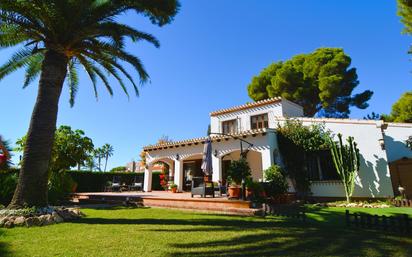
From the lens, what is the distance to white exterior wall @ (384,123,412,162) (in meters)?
16.4

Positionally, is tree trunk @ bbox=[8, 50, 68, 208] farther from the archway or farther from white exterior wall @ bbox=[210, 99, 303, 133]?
white exterior wall @ bbox=[210, 99, 303, 133]

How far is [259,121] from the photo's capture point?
20375mm

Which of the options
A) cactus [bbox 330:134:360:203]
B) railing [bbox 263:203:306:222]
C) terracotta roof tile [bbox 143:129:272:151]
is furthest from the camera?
terracotta roof tile [bbox 143:129:272:151]

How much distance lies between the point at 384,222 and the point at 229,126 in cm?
1552

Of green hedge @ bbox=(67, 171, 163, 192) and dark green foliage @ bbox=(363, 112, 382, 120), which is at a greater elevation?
dark green foliage @ bbox=(363, 112, 382, 120)

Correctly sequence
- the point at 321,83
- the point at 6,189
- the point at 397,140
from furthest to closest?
1. the point at 321,83
2. the point at 397,140
3. the point at 6,189

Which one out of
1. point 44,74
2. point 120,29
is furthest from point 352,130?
point 44,74

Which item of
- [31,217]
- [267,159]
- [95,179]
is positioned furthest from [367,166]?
[95,179]

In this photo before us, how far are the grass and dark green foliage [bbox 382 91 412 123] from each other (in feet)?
64.2

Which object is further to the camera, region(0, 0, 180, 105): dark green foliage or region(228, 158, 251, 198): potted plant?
region(228, 158, 251, 198): potted plant

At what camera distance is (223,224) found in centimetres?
793

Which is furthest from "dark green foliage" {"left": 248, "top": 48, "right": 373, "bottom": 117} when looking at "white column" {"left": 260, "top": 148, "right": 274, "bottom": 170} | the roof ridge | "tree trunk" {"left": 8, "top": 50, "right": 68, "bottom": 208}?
"tree trunk" {"left": 8, "top": 50, "right": 68, "bottom": 208}

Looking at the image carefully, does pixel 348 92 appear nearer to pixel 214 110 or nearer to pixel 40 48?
pixel 214 110

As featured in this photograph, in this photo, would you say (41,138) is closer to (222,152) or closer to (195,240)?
(195,240)
